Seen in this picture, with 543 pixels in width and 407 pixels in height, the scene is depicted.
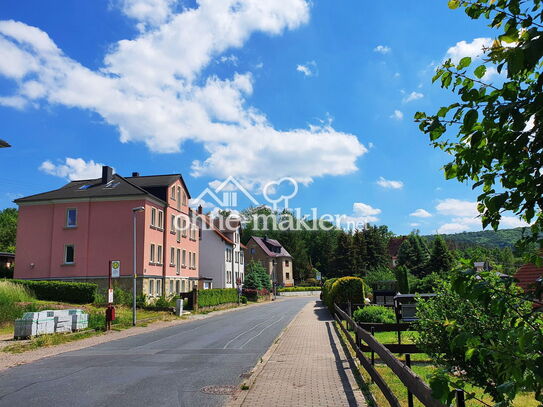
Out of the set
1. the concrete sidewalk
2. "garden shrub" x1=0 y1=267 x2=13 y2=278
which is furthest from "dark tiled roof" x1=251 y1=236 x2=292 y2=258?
the concrete sidewalk

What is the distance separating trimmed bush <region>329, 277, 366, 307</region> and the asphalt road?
9.64 m

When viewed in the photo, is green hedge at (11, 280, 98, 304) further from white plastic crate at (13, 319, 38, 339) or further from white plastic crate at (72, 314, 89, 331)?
white plastic crate at (13, 319, 38, 339)

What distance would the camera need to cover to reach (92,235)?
3672 centimetres

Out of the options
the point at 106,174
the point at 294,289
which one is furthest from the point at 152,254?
the point at 294,289

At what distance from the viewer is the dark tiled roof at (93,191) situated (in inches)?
1447

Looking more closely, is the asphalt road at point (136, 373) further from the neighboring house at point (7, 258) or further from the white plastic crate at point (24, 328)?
the neighboring house at point (7, 258)

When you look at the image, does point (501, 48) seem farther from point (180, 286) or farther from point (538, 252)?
point (180, 286)

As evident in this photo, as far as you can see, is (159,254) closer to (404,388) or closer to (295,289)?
(404,388)

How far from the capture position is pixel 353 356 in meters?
12.1

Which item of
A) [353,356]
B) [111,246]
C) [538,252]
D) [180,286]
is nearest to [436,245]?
[180,286]

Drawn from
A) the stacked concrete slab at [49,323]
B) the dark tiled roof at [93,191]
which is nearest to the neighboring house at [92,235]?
the dark tiled roof at [93,191]

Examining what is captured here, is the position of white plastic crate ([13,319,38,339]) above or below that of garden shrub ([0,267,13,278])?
below

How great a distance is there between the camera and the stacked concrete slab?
17.9 m

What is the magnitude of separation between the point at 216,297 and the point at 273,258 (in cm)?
5139
